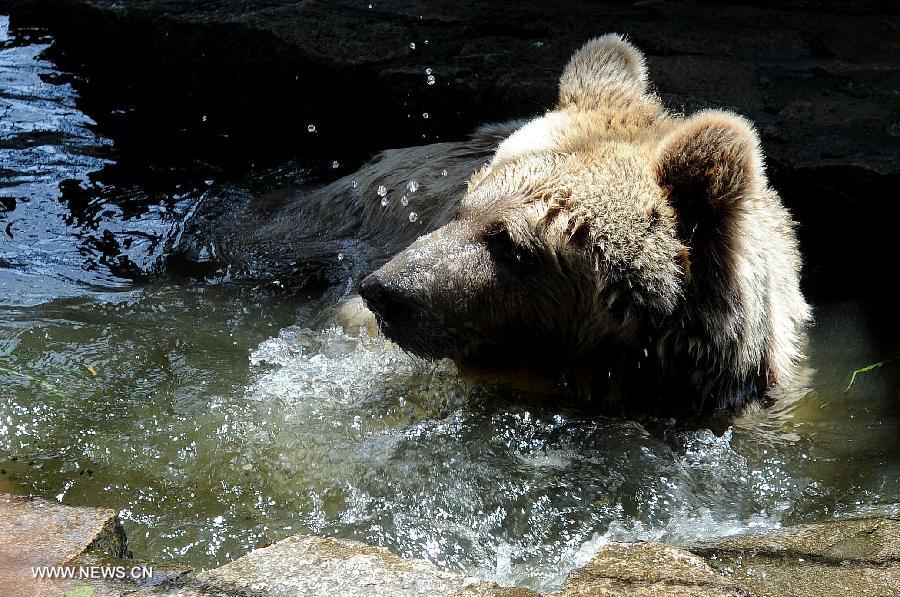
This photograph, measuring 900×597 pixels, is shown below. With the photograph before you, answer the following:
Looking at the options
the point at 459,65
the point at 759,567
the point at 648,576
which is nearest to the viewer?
the point at 648,576

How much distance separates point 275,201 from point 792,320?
271 cm

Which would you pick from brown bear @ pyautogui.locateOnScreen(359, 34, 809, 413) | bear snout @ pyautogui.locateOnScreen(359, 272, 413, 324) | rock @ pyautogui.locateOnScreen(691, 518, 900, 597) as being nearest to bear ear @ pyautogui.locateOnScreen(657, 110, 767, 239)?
brown bear @ pyautogui.locateOnScreen(359, 34, 809, 413)

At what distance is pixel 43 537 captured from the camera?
184cm

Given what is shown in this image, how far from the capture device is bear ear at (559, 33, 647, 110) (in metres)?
3.38

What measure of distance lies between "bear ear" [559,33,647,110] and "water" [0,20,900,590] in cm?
119

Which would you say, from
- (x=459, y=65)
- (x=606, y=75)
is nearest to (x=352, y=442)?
(x=606, y=75)

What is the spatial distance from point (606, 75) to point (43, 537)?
2521 mm

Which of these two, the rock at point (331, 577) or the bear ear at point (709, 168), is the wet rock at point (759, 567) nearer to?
the rock at point (331, 577)

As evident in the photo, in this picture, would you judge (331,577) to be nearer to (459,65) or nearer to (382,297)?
(382,297)

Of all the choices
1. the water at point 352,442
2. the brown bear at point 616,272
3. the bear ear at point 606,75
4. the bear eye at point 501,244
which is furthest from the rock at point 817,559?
the bear ear at point 606,75

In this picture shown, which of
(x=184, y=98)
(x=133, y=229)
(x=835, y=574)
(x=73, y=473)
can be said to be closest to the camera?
(x=835, y=574)

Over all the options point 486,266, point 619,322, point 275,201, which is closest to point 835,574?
point 619,322

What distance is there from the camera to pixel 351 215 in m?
4.29

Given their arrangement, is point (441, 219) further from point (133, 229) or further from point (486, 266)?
point (133, 229)
